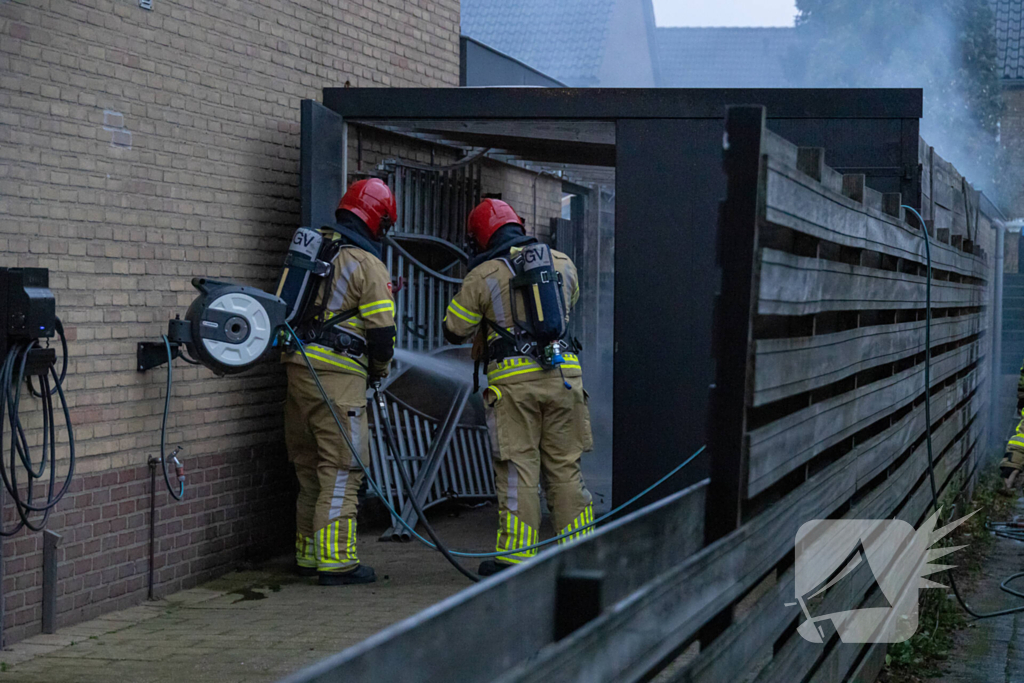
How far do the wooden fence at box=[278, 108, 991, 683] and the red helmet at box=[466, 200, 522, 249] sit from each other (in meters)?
2.39

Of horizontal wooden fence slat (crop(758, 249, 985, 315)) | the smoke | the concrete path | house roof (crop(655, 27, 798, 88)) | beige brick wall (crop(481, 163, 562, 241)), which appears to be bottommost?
the concrete path

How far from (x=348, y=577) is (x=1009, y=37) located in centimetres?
3352

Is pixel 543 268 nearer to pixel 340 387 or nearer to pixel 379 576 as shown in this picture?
pixel 340 387

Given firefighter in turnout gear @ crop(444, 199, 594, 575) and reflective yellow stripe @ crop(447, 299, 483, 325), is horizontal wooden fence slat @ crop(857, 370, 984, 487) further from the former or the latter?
reflective yellow stripe @ crop(447, 299, 483, 325)

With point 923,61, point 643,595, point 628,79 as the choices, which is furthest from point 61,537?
point 628,79

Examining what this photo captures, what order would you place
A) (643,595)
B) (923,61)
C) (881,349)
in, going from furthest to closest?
(923,61) → (881,349) → (643,595)

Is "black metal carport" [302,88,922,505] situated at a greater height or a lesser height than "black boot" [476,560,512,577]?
greater

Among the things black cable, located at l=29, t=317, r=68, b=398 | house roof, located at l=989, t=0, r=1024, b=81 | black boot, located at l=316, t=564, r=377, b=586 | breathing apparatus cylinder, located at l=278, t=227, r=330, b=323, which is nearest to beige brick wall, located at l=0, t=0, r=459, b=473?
black cable, located at l=29, t=317, r=68, b=398

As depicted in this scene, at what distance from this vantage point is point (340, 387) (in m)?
6.36

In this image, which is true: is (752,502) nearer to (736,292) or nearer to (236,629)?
(736,292)

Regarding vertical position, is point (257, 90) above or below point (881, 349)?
above

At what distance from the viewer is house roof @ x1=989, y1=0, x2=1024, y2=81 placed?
33062 millimetres

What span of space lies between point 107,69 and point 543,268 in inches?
95.7

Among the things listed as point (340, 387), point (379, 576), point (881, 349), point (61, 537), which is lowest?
point (379, 576)
